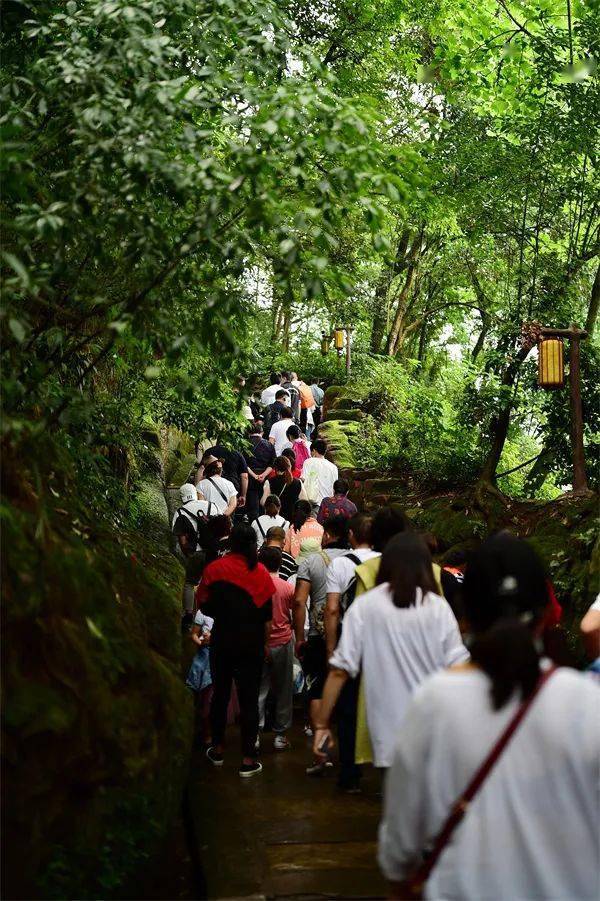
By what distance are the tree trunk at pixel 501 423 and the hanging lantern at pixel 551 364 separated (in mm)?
1533

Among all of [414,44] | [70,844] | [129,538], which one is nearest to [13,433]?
[70,844]

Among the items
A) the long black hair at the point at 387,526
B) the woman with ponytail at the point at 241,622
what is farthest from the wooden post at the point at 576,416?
the long black hair at the point at 387,526

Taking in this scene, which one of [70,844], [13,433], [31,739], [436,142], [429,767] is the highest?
[436,142]

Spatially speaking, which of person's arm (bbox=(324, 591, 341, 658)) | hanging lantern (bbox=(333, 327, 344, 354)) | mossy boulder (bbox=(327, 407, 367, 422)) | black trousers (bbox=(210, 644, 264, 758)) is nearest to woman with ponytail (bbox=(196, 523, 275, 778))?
black trousers (bbox=(210, 644, 264, 758))

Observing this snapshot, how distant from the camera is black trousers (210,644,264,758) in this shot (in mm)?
7637

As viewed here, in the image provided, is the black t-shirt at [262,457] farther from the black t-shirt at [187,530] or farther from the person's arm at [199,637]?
the person's arm at [199,637]

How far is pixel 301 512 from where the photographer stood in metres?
10.5

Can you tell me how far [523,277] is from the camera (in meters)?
15.0

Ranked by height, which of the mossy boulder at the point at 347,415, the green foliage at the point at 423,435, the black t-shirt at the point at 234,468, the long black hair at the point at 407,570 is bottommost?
the long black hair at the point at 407,570

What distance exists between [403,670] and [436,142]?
12.4 metres

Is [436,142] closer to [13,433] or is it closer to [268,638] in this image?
[268,638]

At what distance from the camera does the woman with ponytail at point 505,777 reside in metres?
2.48

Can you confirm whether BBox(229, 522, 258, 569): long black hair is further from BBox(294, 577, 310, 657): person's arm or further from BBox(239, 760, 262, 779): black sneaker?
BBox(239, 760, 262, 779): black sneaker

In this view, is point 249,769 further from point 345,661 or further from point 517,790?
point 517,790
